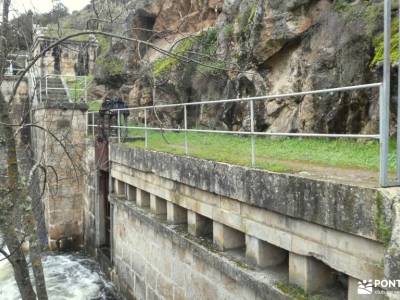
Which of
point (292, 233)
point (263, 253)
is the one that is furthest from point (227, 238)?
point (292, 233)

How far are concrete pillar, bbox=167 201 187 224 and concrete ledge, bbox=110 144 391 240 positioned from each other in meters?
0.79

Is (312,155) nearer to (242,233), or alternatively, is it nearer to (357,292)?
(242,233)

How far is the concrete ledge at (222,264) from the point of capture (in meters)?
4.73

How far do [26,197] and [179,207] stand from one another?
267 cm

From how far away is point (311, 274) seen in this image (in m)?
4.41

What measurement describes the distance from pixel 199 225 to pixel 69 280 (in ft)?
21.2

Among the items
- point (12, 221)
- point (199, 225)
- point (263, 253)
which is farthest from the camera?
point (199, 225)

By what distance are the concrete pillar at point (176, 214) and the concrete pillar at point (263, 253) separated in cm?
240

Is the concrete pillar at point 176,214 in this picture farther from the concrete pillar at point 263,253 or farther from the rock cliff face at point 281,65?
the concrete pillar at point 263,253

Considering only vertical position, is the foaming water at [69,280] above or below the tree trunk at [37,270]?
below

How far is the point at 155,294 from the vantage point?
7.96 m

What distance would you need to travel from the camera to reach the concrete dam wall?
11.9 feet

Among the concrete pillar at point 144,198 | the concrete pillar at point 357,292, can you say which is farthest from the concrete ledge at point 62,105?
the concrete pillar at point 357,292

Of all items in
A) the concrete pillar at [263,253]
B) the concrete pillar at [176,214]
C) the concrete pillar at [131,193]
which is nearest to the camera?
the concrete pillar at [263,253]
